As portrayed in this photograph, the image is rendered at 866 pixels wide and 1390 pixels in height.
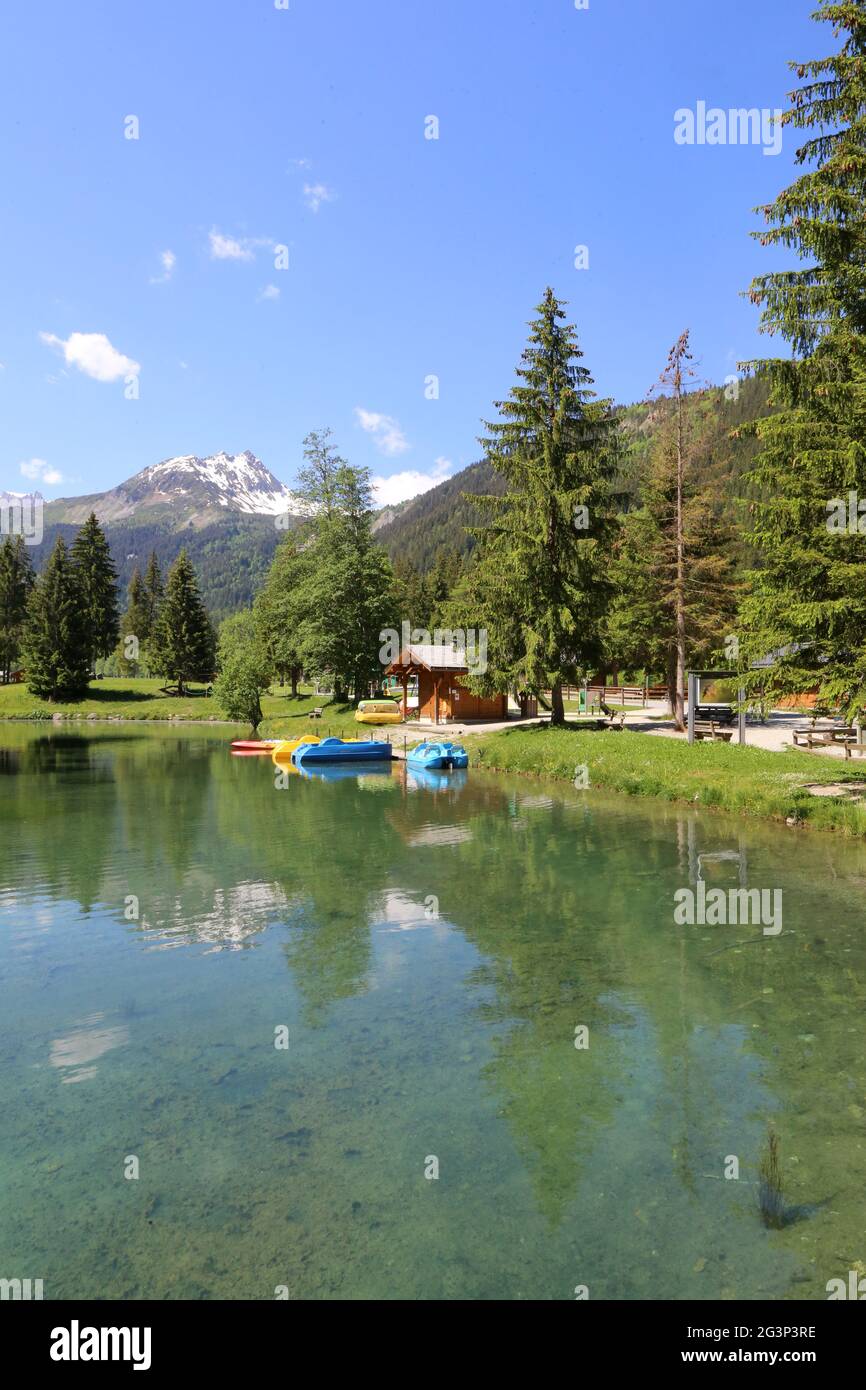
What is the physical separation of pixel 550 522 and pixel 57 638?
2683 inches

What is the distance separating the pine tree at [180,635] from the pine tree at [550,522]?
205 feet

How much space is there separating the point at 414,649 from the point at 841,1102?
4322cm

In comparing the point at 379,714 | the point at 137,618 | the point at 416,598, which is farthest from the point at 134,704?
the point at 379,714

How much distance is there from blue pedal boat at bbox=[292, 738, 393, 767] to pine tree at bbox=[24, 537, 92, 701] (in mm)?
56730

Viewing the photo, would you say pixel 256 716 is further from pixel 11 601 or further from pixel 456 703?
pixel 11 601

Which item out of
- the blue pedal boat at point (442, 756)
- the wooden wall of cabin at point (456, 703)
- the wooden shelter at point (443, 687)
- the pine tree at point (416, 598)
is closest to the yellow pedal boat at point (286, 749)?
the blue pedal boat at point (442, 756)

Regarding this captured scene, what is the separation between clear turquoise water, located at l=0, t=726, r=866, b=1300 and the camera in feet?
18.0

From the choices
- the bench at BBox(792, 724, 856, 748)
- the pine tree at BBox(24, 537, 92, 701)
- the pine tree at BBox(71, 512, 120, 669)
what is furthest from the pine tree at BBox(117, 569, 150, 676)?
the bench at BBox(792, 724, 856, 748)

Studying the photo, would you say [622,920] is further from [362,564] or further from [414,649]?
[362,564]

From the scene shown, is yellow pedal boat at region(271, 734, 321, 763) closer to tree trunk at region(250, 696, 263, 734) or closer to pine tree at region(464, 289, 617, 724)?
pine tree at region(464, 289, 617, 724)

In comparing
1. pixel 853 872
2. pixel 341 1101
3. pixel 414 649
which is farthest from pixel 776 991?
pixel 414 649

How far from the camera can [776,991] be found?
33.5 ft

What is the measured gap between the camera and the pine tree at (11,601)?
96688 mm

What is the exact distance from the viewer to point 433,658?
4938 centimetres
